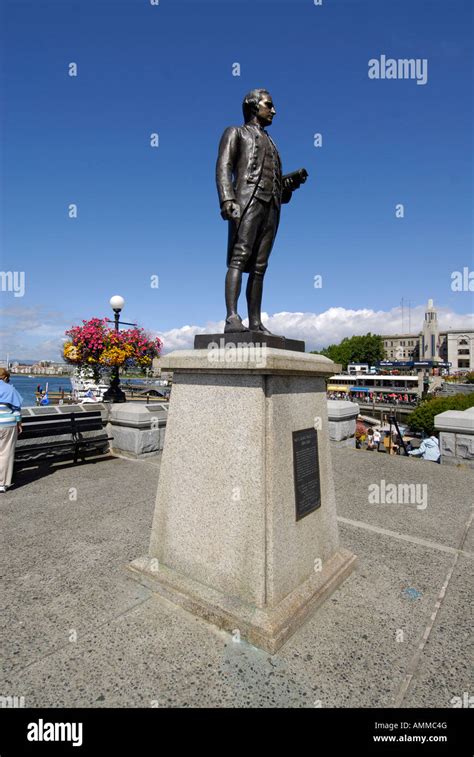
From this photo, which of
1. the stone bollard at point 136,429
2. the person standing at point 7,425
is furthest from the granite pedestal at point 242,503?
the stone bollard at point 136,429

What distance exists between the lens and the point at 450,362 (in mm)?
100312

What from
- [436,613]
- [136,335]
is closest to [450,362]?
[136,335]

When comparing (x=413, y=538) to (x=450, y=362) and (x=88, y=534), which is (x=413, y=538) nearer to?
(x=88, y=534)

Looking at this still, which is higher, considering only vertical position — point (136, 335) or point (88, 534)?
point (136, 335)

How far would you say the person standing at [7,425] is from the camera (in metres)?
5.30

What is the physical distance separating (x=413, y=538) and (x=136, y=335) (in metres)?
12.6

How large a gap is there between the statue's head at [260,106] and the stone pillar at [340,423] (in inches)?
265

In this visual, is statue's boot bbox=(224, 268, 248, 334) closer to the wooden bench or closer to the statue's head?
the statue's head

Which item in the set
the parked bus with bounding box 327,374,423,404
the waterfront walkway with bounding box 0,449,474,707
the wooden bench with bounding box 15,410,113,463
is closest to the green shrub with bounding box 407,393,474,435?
the waterfront walkway with bounding box 0,449,474,707

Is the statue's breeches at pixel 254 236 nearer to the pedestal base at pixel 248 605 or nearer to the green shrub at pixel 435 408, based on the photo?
the pedestal base at pixel 248 605

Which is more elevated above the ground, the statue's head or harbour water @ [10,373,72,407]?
the statue's head

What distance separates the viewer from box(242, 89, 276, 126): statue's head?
344 centimetres

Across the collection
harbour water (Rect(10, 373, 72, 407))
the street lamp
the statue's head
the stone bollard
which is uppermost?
the statue's head

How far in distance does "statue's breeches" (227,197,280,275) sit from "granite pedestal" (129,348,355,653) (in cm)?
104
